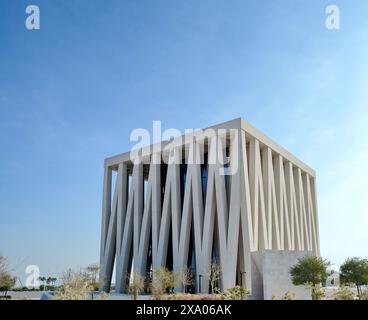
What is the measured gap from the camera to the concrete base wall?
31625mm

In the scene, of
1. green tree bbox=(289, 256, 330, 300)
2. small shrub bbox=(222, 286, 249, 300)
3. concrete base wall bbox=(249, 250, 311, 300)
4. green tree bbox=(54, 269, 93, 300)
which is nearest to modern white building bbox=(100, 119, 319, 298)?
concrete base wall bbox=(249, 250, 311, 300)

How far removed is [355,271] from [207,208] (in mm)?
15153

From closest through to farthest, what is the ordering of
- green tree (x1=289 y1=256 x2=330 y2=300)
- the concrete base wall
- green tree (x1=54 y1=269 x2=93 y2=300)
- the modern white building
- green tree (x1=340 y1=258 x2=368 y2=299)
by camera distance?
green tree (x1=54 y1=269 x2=93 y2=300), green tree (x1=289 y1=256 x2=330 y2=300), the concrete base wall, the modern white building, green tree (x1=340 y1=258 x2=368 y2=299)

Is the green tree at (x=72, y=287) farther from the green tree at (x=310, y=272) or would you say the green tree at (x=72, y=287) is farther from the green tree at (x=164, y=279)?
the green tree at (x=310, y=272)

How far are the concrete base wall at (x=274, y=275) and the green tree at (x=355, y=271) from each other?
24.3 ft

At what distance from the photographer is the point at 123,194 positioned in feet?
153

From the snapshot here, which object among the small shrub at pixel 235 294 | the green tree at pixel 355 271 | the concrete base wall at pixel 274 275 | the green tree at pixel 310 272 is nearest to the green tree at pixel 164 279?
the small shrub at pixel 235 294

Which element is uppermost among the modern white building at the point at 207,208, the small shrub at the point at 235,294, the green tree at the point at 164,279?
the modern white building at the point at 207,208

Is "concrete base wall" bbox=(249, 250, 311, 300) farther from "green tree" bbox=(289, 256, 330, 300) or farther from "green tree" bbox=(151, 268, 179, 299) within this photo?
"green tree" bbox=(151, 268, 179, 299)

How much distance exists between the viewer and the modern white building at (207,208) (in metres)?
35.5

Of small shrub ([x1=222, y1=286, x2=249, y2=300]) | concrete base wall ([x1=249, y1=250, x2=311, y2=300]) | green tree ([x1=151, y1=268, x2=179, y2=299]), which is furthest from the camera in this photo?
green tree ([x1=151, y1=268, x2=179, y2=299])

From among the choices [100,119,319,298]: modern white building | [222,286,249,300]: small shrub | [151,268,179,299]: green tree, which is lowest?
[222,286,249,300]: small shrub

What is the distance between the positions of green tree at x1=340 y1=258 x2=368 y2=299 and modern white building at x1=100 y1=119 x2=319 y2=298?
4661 millimetres
